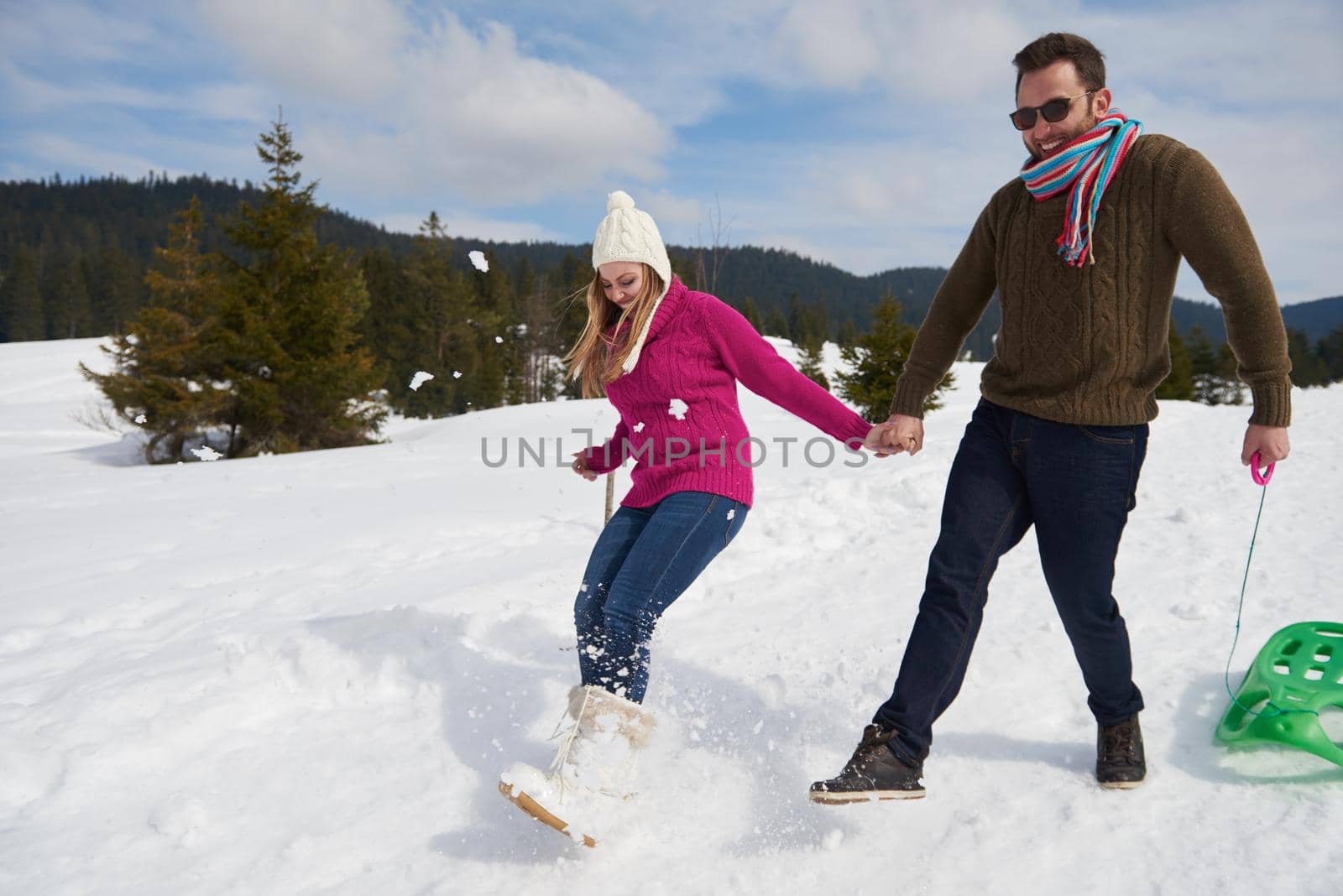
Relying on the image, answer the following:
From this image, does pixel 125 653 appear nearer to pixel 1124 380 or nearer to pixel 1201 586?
pixel 1124 380

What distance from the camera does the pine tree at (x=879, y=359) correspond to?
23000mm

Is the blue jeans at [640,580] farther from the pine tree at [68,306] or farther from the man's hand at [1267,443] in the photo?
the pine tree at [68,306]

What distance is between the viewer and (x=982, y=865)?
219 cm

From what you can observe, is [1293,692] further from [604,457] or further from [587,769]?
[604,457]

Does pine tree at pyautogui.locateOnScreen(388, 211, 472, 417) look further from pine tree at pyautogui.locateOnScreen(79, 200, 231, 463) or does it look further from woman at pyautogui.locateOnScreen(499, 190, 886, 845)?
woman at pyautogui.locateOnScreen(499, 190, 886, 845)

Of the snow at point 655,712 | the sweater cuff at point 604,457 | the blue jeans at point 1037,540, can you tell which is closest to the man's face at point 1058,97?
the blue jeans at point 1037,540

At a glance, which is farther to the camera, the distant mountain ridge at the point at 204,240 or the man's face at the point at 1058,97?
the distant mountain ridge at the point at 204,240

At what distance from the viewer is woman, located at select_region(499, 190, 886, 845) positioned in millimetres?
2523

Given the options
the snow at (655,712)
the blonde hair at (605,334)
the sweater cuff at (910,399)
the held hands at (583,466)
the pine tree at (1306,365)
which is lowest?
the snow at (655,712)

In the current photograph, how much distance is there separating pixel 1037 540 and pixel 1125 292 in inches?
30.5

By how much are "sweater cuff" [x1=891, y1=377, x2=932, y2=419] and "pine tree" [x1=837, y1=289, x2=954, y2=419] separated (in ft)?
66.3

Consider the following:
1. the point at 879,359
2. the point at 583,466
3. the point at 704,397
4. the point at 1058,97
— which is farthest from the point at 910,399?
the point at 879,359

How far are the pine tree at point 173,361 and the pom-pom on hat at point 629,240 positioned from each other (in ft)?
70.1

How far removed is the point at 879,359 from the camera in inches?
931
